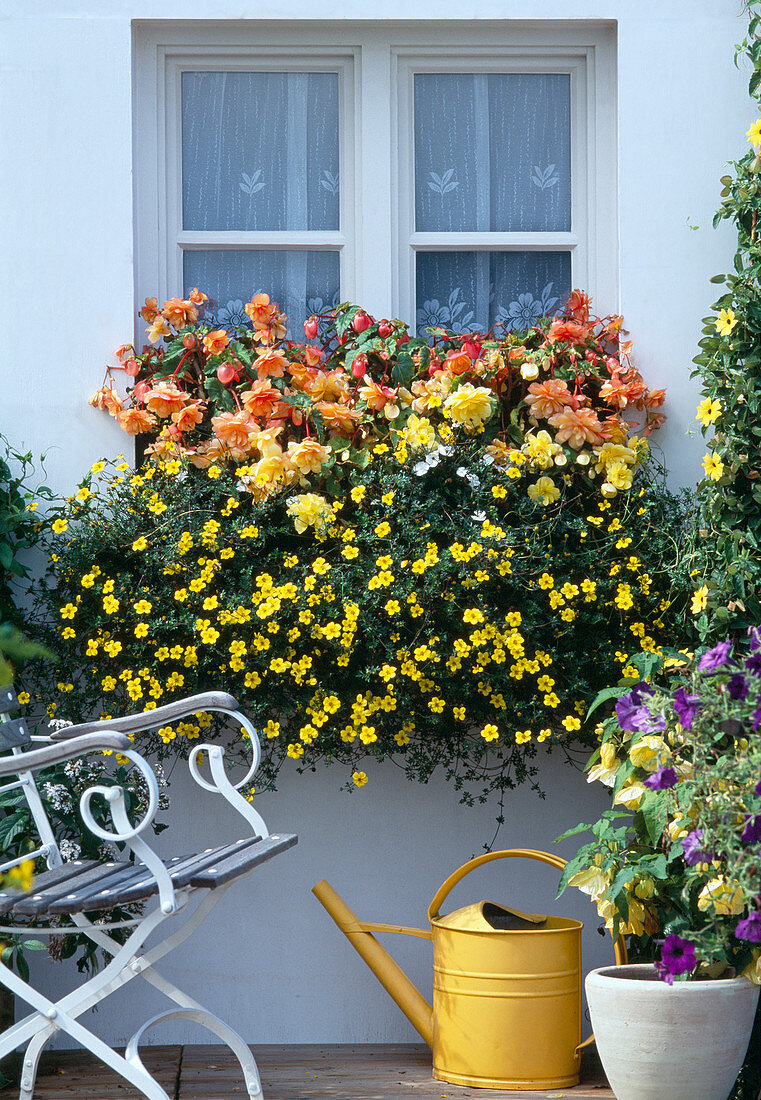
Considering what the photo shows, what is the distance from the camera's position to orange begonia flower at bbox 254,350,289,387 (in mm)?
3219

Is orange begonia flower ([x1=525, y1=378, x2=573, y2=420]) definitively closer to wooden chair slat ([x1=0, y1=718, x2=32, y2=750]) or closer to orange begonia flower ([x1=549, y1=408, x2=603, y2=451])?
orange begonia flower ([x1=549, y1=408, x2=603, y2=451])

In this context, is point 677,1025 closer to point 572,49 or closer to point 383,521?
point 383,521

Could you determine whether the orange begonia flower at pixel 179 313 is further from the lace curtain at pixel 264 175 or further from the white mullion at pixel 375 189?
the white mullion at pixel 375 189

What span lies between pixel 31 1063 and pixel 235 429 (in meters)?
1.59

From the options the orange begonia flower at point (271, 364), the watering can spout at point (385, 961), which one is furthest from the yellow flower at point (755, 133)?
the watering can spout at point (385, 961)

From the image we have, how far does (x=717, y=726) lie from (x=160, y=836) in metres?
1.64

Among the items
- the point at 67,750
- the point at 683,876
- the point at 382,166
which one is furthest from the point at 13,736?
the point at 382,166

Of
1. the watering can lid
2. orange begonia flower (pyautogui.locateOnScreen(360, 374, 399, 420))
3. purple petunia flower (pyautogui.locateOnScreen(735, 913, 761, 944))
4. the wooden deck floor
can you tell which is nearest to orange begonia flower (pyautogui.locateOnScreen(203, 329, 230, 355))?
orange begonia flower (pyautogui.locateOnScreen(360, 374, 399, 420))

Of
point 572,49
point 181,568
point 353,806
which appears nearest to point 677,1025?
point 353,806

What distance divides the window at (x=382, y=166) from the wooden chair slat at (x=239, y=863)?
163cm

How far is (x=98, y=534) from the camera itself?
3.14m

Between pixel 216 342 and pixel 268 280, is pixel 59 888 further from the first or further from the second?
pixel 268 280

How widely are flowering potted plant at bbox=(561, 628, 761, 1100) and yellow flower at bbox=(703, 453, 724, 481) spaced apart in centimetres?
47

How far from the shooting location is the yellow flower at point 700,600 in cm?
299
